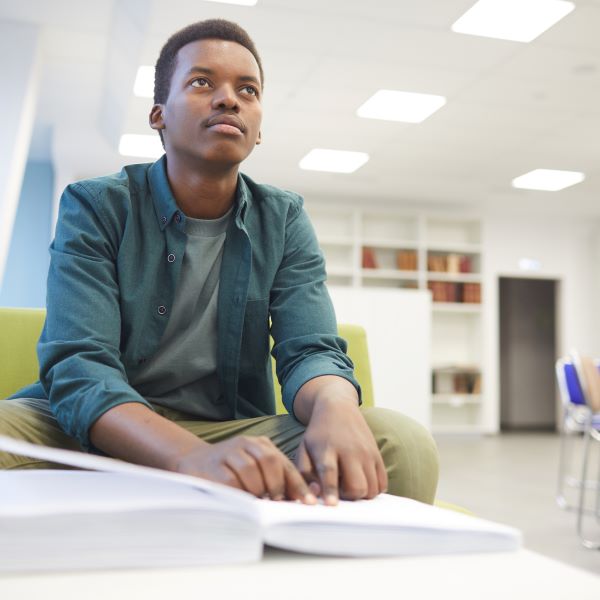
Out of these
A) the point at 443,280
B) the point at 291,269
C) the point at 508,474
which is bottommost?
the point at 508,474

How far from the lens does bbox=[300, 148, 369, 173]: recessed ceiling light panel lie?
25.1 feet

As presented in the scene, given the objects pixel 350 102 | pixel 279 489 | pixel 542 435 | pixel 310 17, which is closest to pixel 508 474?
pixel 350 102

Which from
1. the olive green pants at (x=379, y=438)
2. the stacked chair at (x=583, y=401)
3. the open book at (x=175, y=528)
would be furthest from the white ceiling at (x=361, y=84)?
the open book at (x=175, y=528)

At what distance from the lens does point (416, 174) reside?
8422 mm

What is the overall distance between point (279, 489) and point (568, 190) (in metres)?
9.02

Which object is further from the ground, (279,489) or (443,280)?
(443,280)

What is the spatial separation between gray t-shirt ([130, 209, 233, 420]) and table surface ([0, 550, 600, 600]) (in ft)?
2.47

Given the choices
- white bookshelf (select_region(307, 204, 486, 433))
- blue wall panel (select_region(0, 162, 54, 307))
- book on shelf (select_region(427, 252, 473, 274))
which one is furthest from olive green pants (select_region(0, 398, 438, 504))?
book on shelf (select_region(427, 252, 473, 274))

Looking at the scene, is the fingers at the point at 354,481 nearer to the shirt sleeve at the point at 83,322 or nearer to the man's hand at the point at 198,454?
the man's hand at the point at 198,454

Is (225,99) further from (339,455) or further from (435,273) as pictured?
(435,273)

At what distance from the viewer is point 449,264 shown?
9859 mm

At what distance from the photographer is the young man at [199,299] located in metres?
1.01

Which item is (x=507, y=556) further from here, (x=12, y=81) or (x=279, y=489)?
(x=12, y=81)

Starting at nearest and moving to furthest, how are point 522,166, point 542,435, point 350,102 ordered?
point 350,102 → point 522,166 → point 542,435
